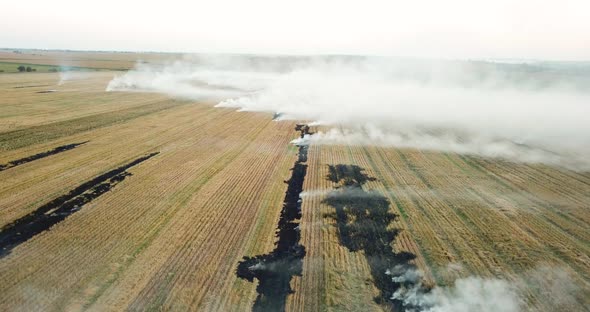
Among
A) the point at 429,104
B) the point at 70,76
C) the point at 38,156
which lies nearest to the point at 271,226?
the point at 38,156

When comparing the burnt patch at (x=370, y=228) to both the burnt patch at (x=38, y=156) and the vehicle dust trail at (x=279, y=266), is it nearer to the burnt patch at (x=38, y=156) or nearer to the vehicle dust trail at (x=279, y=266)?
the vehicle dust trail at (x=279, y=266)

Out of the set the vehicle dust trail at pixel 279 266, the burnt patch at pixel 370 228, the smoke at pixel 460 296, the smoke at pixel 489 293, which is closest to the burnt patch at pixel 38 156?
the vehicle dust trail at pixel 279 266

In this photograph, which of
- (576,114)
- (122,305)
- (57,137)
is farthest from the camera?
(576,114)

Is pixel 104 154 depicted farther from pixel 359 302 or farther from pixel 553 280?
pixel 553 280

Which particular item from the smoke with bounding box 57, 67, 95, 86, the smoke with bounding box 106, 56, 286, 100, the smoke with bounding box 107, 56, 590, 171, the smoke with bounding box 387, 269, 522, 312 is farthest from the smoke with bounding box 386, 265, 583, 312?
the smoke with bounding box 57, 67, 95, 86

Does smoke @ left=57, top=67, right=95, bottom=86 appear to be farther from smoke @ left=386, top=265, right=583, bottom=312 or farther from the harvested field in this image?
smoke @ left=386, top=265, right=583, bottom=312

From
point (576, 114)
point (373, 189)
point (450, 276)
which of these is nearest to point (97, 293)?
point (450, 276)
